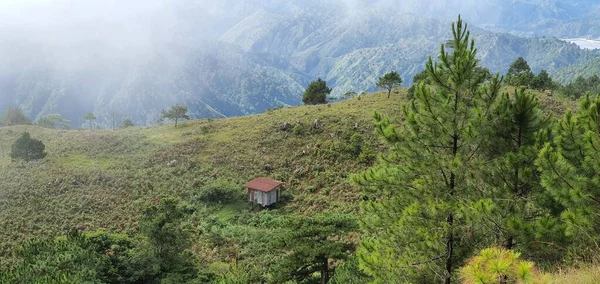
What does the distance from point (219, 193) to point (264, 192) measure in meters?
6.51

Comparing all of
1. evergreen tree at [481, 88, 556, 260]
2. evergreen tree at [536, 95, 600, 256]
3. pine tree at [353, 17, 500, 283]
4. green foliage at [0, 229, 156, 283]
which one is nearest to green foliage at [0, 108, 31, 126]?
green foliage at [0, 229, 156, 283]

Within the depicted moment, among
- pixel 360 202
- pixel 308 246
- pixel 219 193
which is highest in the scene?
pixel 360 202

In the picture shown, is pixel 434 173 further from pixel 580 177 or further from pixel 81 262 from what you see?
pixel 81 262

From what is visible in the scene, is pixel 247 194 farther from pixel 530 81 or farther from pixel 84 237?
pixel 530 81

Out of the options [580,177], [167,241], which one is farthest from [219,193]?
[580,177]

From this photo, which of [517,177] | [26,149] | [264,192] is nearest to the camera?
[517,177]

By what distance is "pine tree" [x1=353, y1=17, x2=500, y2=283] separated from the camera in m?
11.3

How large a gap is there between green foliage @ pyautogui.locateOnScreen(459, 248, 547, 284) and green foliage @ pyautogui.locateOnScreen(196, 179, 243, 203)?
37053mm

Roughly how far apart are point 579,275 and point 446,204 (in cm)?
372

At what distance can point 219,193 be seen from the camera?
142 feet

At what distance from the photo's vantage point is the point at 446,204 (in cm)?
1132

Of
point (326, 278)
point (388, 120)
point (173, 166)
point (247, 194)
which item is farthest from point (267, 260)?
point (173, 166)

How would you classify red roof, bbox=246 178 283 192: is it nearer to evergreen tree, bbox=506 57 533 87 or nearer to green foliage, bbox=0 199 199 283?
green foliage, bbox=0 199 199 283

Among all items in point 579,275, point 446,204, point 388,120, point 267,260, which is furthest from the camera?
point 267,260
